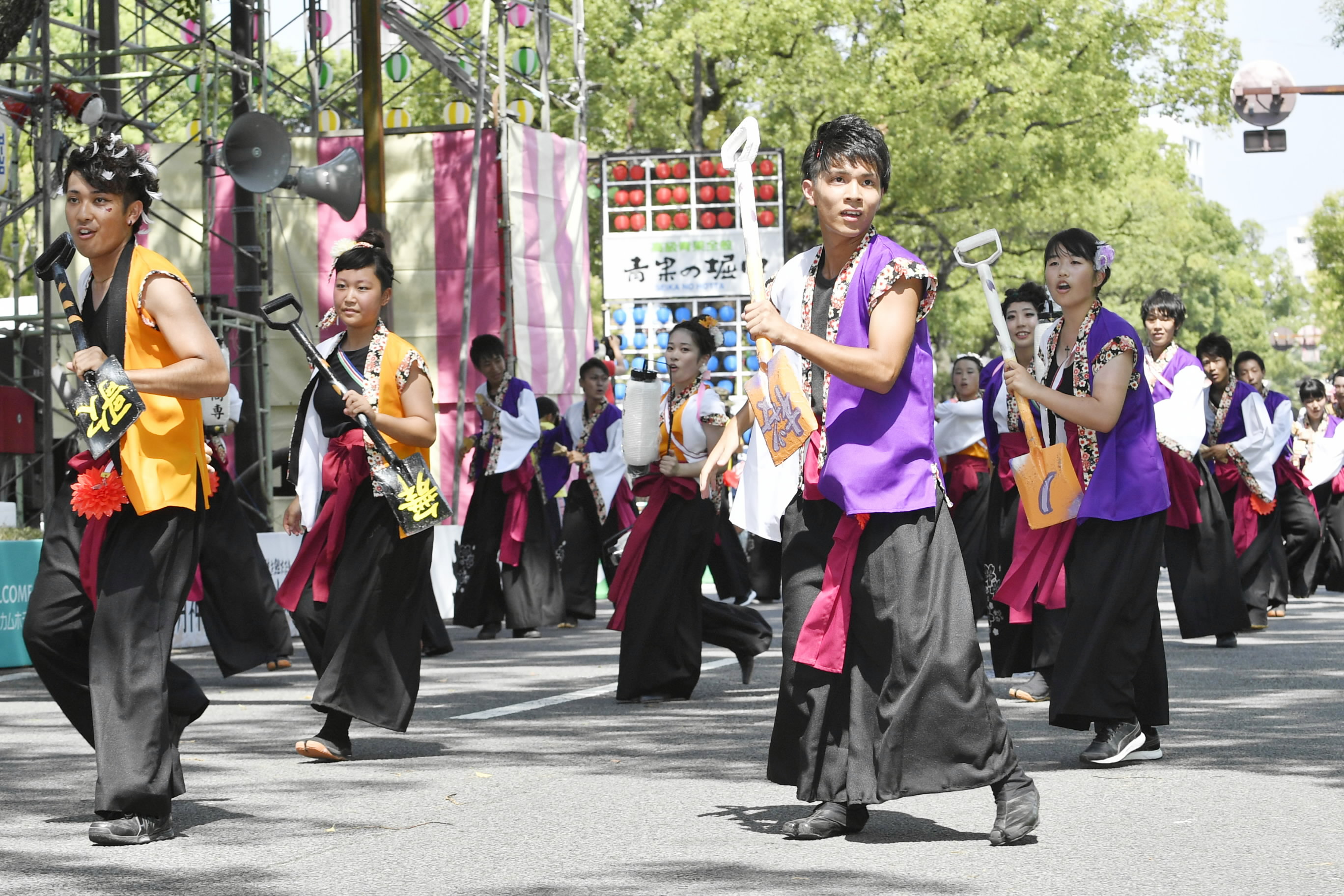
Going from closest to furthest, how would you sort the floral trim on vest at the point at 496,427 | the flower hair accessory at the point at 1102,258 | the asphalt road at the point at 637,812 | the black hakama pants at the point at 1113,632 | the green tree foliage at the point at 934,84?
the asphalt road at the point at 637,812 < the black hakama pants at the point at 1113,632 < the flower hair accessory at the point at 1102,258 < the floral trim on vest at the point at 496,427 < the green tree foliage at the point at 934,84

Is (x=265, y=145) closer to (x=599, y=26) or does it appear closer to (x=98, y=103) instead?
(x=98, y=103)

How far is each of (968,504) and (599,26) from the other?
65.4 feet

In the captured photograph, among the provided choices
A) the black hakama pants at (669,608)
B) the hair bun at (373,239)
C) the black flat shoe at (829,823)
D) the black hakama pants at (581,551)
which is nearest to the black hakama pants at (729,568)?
the black hakama pants at (581,551)

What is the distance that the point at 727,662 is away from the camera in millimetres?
11219

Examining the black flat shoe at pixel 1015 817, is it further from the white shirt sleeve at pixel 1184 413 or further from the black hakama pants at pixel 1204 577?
the black hakama pants at pixel 1204 577

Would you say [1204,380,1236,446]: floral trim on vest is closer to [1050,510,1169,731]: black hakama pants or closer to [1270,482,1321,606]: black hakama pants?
[1270,482,1321,606]: black hakama pants

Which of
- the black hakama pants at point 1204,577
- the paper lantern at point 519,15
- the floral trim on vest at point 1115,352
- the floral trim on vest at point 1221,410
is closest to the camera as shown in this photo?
the floral trim on vest at point 1115,352

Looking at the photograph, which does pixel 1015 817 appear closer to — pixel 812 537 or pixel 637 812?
Answer: pixel 812 537

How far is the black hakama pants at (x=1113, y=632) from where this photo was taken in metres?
6.73

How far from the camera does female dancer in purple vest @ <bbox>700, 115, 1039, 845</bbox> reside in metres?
5.05

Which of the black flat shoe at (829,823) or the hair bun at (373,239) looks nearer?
the black flat shoe at (829,823)

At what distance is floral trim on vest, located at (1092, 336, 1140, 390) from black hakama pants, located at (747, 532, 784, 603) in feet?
34.7

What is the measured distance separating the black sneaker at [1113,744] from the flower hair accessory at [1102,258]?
1655 millimetres

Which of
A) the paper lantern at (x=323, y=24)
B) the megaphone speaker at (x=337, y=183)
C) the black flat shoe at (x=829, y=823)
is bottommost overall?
the black flat shoe at (x=829, y=823)
